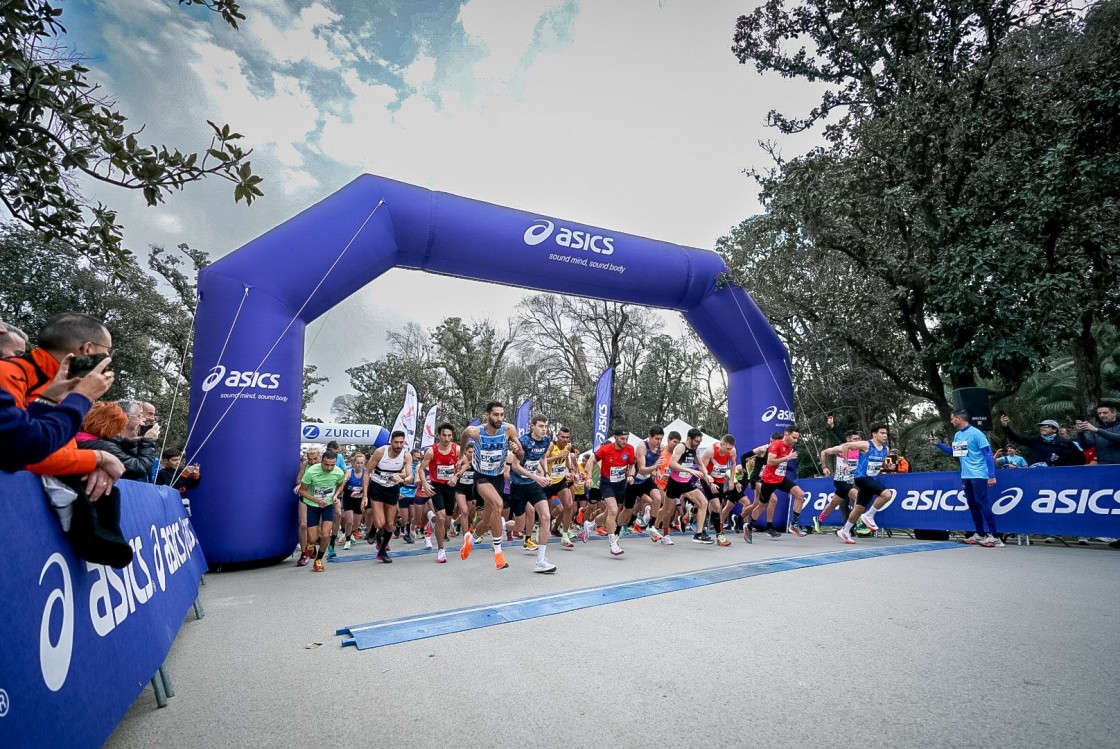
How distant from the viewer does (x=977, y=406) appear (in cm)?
909

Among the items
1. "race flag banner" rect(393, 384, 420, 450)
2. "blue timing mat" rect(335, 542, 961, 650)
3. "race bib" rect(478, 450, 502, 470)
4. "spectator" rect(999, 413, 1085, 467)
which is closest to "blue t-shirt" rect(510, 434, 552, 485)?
"race bib" rect(478, 450, 502, 470)

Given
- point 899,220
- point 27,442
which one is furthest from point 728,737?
point 899,220

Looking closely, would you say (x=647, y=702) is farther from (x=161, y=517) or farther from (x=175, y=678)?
(x=161, y=517)

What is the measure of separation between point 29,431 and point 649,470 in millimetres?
7862

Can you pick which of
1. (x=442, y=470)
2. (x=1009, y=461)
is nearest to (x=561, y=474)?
(x=442, y=470)

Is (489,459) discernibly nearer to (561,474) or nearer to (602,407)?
(561,474)

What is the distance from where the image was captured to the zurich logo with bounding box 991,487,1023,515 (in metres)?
8.52

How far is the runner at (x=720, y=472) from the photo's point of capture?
9.83 m

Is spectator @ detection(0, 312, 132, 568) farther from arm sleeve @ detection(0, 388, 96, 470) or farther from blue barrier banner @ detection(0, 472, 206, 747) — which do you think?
arm sleeve @ detection(0, 388, 96, 470)

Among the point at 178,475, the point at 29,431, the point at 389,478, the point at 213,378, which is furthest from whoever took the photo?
the point at 389,478

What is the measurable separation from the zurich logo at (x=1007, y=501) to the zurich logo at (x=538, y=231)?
834 centimetres

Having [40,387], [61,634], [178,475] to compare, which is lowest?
[61,634]

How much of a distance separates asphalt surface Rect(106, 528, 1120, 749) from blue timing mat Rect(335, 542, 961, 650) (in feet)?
0.58

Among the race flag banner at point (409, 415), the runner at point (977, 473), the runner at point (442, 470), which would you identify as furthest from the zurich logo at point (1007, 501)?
the race flag banner at point (409, 415)
